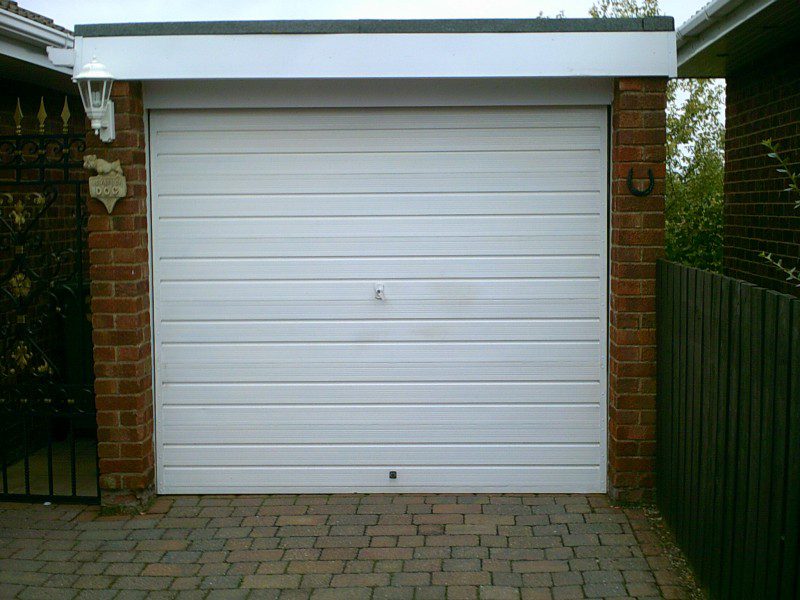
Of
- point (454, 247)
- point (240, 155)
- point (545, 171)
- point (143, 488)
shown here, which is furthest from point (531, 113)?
point (143, 488)

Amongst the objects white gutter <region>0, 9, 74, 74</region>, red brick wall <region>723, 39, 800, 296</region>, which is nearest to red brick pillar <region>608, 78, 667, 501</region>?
red brick wall <region>723, 39, 800, 296</region>

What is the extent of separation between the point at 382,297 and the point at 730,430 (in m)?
2.63

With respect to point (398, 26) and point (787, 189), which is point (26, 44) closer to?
point (398, 26)

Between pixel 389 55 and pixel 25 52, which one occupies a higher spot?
pixel 25 52

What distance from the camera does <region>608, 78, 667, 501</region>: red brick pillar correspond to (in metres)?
6.25

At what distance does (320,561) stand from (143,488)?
5.00ft

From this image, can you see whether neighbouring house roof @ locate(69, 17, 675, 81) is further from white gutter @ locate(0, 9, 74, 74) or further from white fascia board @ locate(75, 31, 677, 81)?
white gutter @ locate(0, 9, 74, 74)

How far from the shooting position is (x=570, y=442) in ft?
22.0

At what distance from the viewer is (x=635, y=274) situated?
632 cm

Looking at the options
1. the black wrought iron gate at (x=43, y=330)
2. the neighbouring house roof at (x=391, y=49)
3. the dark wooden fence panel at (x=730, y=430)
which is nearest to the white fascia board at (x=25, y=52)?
the black wrought iron gate at (x=43, y=330)

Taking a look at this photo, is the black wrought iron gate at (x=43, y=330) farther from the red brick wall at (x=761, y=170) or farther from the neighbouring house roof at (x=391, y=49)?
the red brick wall at (x=761, y=170)

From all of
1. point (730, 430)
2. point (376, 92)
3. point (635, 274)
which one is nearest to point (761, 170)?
point (635, 274)

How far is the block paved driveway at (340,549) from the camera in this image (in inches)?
206

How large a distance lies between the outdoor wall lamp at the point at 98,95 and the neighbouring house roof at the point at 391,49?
0.20 m
